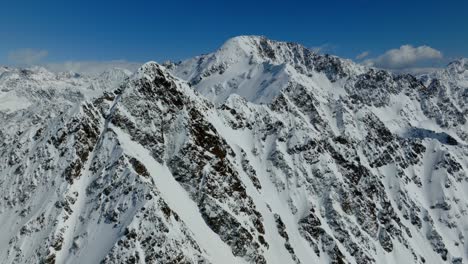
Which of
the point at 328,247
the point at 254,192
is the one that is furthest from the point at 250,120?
the point at 328,247

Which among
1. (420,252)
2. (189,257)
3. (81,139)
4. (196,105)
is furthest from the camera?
(420,252)

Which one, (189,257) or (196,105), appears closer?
(189,257)

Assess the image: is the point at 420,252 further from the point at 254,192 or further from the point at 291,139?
the point at 254,192

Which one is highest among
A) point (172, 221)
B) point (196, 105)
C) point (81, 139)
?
point (196, 105)

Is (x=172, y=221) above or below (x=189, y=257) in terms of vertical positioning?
above

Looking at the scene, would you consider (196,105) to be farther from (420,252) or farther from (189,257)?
(420,252)

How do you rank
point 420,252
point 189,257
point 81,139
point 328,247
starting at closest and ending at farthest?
point 189,257
point 81,139
point 328,247
point 420,252

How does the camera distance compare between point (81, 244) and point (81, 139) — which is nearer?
point (81, 244)

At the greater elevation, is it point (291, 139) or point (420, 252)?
point (291, 139)

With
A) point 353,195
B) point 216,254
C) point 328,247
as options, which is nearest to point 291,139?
point 353,195
